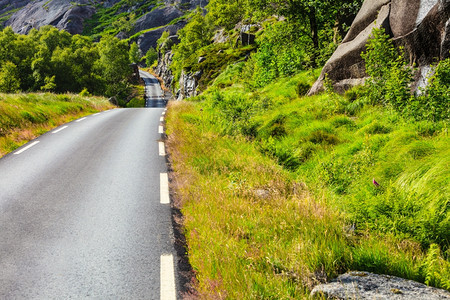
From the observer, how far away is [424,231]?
11.5 feet

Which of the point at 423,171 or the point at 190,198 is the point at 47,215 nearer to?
the point at 190,198

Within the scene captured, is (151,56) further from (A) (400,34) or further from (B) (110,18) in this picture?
(A) (400,34)

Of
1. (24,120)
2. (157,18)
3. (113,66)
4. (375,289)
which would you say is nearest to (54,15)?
(157,18)

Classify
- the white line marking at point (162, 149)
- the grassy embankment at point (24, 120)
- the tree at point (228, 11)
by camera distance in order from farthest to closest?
1. the tree at point (228, 11)
2. the grassy embankment at point (24, 120)
3. the white line marking at point (162, 149)

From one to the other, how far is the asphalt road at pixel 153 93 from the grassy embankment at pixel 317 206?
6490 centimetres

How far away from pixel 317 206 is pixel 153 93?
88.2 metres

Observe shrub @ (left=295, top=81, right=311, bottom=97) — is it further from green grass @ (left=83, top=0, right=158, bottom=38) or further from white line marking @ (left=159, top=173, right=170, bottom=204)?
green grass @ (left=83, top=0, right=158, bottom=38)

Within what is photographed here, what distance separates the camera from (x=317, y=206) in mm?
4289

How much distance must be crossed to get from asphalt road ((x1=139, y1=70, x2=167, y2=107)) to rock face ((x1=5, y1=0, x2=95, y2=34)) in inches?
3559

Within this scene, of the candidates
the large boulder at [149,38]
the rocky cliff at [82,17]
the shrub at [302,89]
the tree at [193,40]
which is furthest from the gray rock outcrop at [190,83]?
the large boulder at [149,38]

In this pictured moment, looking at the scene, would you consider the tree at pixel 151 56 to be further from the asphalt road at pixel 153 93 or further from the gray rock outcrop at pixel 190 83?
the gray rock outcrop at pixel 190 83

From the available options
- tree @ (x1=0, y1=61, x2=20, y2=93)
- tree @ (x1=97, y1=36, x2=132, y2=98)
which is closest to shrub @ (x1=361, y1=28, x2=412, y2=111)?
tree @ (x1=0, y1=61, x2=20, y2=93)

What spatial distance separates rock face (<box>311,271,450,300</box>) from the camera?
258 centimetres

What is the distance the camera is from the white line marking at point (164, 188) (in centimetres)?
587
